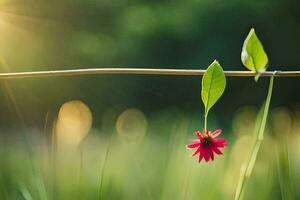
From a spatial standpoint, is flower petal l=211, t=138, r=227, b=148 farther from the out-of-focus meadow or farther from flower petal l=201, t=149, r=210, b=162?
the out-of-focus meadow

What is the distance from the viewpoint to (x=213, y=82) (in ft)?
1.29

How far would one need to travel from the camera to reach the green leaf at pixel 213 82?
1.26ft

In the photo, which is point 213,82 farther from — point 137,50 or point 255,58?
point 137,50

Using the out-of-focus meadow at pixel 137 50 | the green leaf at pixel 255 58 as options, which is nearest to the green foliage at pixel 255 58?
the green leaf at pixel 255 58

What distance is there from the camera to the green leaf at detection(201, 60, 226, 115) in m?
0.39

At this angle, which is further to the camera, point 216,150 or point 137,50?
point 137,50

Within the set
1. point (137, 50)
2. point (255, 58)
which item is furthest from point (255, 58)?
point (137, 50)

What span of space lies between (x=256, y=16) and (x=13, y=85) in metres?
1.18

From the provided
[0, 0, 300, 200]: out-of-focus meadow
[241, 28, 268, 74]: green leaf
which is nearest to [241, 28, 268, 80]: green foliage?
[241, 28, 268, 74]: green leaf

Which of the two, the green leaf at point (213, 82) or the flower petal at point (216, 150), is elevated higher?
the green leaf at point (213, 82)

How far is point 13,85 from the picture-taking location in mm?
2752

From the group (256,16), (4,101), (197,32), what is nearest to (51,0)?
(4,101)

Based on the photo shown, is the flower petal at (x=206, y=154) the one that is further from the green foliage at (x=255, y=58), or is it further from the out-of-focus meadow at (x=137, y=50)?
the out-of-focus meadow at (x=137, y=50)

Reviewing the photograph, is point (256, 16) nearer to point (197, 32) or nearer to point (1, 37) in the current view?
point (197, 32)
